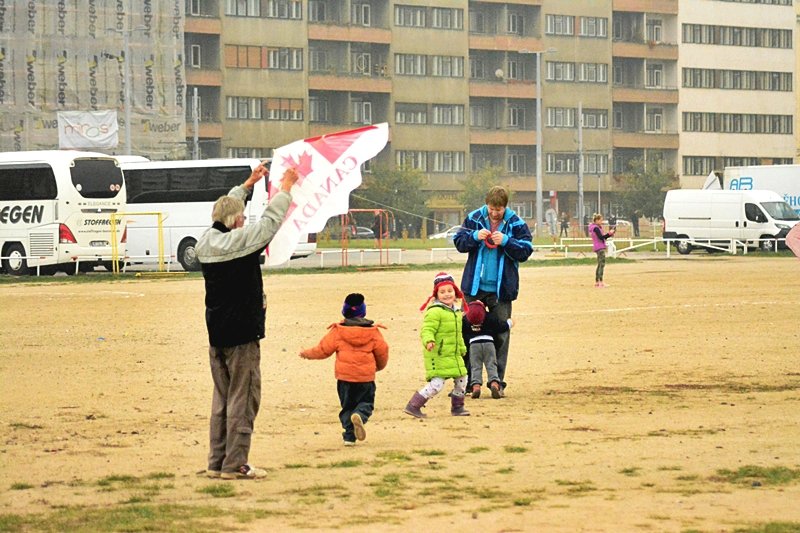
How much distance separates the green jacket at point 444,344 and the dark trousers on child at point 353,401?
1.21 meters

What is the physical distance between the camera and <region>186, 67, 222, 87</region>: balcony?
10081cm

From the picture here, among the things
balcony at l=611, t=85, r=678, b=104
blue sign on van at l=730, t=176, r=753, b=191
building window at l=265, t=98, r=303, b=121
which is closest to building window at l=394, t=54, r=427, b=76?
building window at l=265, t=98, r=303, b=121

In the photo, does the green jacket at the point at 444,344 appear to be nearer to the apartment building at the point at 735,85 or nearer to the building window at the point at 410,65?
the building window at the point at 410,65

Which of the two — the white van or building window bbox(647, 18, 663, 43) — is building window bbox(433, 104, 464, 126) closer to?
building window bbox(647, 18, 663, 43)

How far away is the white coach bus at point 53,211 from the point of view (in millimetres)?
44938

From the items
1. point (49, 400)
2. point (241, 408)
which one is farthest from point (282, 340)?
point (241, 408)

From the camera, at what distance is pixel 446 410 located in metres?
13.2

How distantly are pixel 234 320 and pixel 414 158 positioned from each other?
10265cm

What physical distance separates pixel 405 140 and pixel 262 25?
1401cm

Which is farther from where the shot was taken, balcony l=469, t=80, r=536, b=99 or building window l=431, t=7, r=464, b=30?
balcony l=469, t=80, r=536, b=99

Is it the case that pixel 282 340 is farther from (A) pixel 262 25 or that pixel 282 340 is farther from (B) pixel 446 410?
(A) pixel 262 25

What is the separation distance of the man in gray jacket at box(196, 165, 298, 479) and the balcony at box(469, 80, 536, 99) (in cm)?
10461

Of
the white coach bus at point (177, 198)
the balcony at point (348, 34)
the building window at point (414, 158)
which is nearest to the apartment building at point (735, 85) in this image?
the building window at point (414, 158)

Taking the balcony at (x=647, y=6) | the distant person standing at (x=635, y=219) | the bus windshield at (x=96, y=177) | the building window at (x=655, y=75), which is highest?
the balcony at (x=647, y=6)
